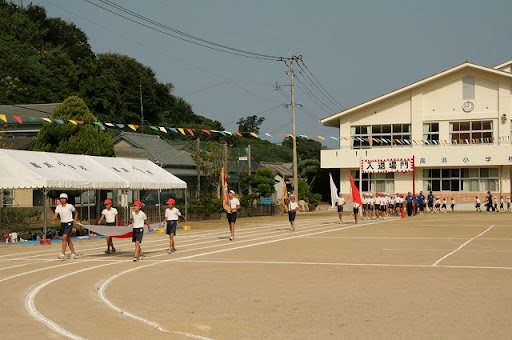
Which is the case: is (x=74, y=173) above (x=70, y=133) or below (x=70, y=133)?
below

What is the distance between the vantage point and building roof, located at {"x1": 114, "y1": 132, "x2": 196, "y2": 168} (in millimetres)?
50719

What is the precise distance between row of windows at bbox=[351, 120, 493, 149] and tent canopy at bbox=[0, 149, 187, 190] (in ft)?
90.2

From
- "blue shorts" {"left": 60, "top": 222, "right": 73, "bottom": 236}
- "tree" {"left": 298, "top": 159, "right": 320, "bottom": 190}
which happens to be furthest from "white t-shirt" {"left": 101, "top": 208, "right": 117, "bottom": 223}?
"tree" {"left": 298, "top": 159, "right": 320, "bottom": 190}

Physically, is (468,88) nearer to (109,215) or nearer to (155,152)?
(155,152)

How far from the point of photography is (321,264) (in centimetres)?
1706

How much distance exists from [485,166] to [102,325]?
5105cm

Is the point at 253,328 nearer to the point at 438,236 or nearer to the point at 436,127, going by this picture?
the point at 438,236

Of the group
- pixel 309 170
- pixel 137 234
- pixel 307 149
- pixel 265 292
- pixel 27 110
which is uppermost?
pixel 27 110

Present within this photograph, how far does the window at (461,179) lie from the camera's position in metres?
56.3

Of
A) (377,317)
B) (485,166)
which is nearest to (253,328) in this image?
(377,317)

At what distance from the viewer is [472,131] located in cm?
5681

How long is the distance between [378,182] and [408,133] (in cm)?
485

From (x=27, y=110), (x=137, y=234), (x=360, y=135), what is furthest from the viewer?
(x=360, y=135)

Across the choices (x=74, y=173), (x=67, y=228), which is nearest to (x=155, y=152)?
(x=74, y=173)
